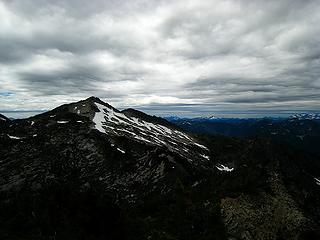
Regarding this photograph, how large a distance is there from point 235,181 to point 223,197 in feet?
25.3

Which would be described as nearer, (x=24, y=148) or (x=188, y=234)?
(x=188, y=234)

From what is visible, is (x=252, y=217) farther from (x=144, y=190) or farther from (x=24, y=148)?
(x=24, y=148)

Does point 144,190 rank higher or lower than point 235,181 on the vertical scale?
lower

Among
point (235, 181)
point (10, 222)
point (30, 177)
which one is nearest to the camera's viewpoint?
point (10, 222)

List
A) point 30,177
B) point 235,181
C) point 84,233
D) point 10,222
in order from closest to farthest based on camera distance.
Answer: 1. point 84,233
2. point 10,222
3. point 235,181
4. point 30,177

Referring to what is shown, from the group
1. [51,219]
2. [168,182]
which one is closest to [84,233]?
[51,219]

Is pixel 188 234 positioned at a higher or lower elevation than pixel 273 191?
lower

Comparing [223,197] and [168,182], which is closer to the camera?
[223,197]

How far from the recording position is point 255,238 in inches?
2205

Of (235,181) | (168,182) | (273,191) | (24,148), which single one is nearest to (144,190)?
(168,182)

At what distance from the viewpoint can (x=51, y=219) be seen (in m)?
54.4

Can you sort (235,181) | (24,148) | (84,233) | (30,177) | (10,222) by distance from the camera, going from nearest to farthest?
(84,233) < (10,222) < (235,181) < (30,177) < (24,148)

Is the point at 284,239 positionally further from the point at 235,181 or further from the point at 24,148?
the point at 24,148

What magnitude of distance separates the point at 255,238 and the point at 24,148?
161 meters
